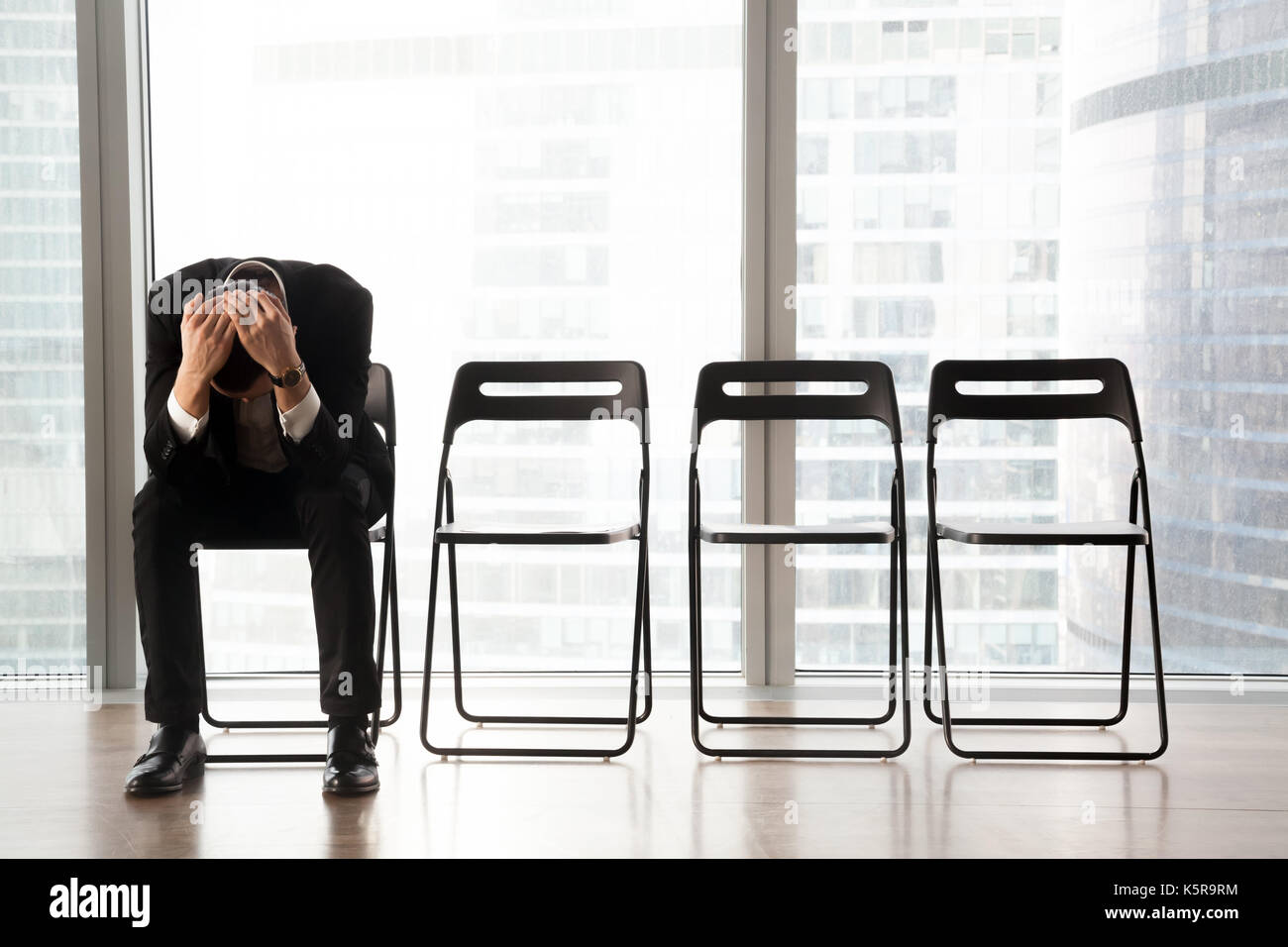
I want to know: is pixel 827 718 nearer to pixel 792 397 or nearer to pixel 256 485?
pixel 792 397

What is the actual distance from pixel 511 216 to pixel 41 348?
134 centimetres

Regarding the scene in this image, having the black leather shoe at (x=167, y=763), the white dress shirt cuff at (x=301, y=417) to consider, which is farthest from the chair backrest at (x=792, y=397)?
the black leather shoe at (x=167, y=763)

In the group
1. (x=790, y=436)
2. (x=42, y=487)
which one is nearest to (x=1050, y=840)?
(x=790, y=436)

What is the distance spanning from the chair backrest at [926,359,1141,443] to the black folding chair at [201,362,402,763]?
1285 mm

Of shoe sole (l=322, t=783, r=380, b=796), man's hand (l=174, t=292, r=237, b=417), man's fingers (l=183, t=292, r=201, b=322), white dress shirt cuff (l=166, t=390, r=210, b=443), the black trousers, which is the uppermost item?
man's fingers (l=183, t=292, r=201, b=322)

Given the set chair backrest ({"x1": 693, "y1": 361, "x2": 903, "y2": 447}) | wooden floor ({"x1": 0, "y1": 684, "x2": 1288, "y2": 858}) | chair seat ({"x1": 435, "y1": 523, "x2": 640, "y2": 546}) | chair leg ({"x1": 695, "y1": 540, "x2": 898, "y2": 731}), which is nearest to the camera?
wooden floor ({"x1": 0, "y1": 684, "x2": 1288, "y2": 858})

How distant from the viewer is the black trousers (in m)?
2.07

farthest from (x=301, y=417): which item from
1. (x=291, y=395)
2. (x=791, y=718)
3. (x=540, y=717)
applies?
(x=791, y=718)

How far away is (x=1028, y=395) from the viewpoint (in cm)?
254

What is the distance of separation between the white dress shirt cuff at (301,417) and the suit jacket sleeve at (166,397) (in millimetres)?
188

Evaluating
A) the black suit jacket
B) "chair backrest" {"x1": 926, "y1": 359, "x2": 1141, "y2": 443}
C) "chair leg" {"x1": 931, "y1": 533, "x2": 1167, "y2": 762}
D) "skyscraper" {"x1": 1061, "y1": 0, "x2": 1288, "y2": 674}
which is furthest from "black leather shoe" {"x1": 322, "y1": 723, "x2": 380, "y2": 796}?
"skyscraper" {"x1": 1061, "y1": 0, "x2": 1288, "y2": 674}

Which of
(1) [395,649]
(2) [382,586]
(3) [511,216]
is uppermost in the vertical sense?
(3) [511,216]

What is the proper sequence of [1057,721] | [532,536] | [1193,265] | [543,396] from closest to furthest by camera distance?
1. [532,536]
2. [1057,721]
3. [543,396]
4. [1193,265]

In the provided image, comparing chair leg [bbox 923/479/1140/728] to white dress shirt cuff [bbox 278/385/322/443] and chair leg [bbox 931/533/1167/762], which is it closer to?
chair leg [bbox 931/533/1167/762]
